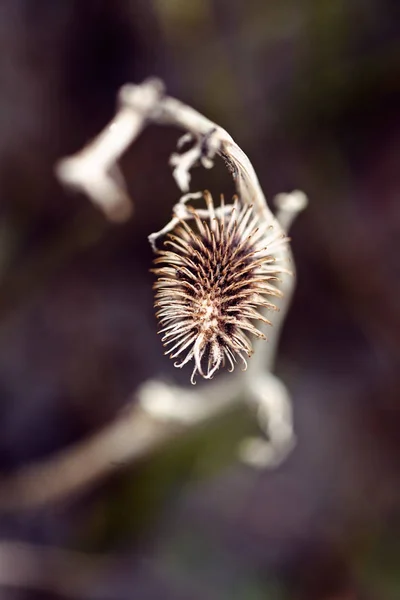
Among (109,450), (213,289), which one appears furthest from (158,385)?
(213,289)

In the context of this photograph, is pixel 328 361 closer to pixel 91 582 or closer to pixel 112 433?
pixel 112 433

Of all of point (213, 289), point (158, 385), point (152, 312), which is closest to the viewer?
point (213, 289)

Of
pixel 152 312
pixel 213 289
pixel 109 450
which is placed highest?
pixel 152 312

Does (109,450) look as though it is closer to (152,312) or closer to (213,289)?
(152,312)

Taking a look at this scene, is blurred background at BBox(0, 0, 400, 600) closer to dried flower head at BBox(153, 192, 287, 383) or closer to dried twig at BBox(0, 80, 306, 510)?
dried twig at BBox(0, 80, 306, 510)

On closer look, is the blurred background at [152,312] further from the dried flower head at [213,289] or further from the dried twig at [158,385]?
the dried flower head at [213,289]

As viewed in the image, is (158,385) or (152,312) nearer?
(158,385)

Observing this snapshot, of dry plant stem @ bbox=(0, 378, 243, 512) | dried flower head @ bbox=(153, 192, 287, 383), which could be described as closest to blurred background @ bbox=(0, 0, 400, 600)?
dry plant stem @ bbox=(0, 378, 243, 512)

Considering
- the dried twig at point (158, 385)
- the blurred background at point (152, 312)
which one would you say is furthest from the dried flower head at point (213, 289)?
the blurred background at point (152, 312)
